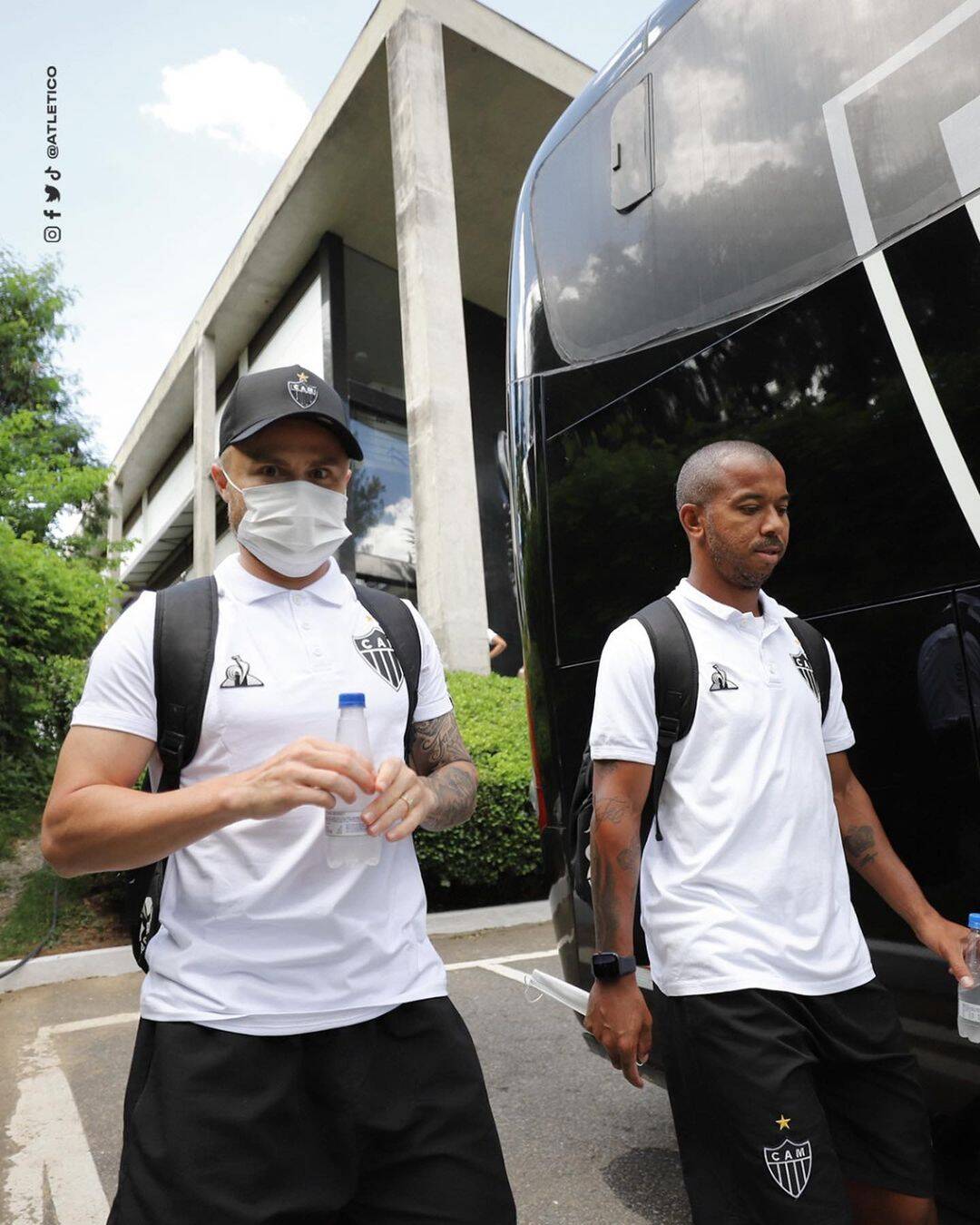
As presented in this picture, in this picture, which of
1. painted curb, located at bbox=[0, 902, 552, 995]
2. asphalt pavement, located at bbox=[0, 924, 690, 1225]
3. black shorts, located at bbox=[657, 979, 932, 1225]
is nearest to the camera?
black shorts, located at bbox=[657, 979, 932, 1225]

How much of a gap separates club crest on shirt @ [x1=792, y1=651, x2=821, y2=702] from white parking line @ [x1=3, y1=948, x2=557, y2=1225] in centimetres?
274

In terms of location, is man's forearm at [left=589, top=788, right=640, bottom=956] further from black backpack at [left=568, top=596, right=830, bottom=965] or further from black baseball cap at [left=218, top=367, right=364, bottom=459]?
black baseball cap at [left=218, top=367, right=364, bottom=459]

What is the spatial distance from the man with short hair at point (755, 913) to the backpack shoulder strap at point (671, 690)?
0.02 metres

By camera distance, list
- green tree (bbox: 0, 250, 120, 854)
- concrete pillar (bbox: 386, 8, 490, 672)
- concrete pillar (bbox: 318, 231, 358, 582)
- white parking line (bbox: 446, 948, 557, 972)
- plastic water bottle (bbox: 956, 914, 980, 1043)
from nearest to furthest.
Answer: plastic water bottle (bbox: 956, 914, 980, 1043) → white parking line (bbox: 446, 948, 557, 972) → green tree (bbox: 0, 250, 120, 854) → concrete pillar (bbox: 386, 8, 490, 672) → concrete pillar (bbox: 318, 231, 358, 582)

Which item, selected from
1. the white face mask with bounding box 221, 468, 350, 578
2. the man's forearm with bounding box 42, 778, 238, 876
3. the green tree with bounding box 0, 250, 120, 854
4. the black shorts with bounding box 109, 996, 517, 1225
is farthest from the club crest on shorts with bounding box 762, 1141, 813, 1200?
the green tree with bounding box 0, 250, 120, 854

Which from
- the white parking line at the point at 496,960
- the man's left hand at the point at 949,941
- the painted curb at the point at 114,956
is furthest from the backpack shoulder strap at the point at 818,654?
the white parking line at the point at 496,960

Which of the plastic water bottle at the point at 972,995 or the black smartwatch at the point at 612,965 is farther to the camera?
the black smartwatch at the point at 612,965

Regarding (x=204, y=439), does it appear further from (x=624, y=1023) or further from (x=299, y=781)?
(x=299, y=781)

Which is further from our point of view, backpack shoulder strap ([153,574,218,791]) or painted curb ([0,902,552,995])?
painted curb ([0,902,552,995])

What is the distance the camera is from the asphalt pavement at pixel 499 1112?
336cm

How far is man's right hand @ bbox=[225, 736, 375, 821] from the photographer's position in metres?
1.50

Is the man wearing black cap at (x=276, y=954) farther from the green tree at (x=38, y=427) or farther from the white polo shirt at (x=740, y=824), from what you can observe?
the green tree at (x=38, y=427)

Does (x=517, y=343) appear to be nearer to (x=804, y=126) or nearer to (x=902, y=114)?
(x=804, y=126)

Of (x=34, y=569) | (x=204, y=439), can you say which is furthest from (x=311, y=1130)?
(x=204, y=439)
